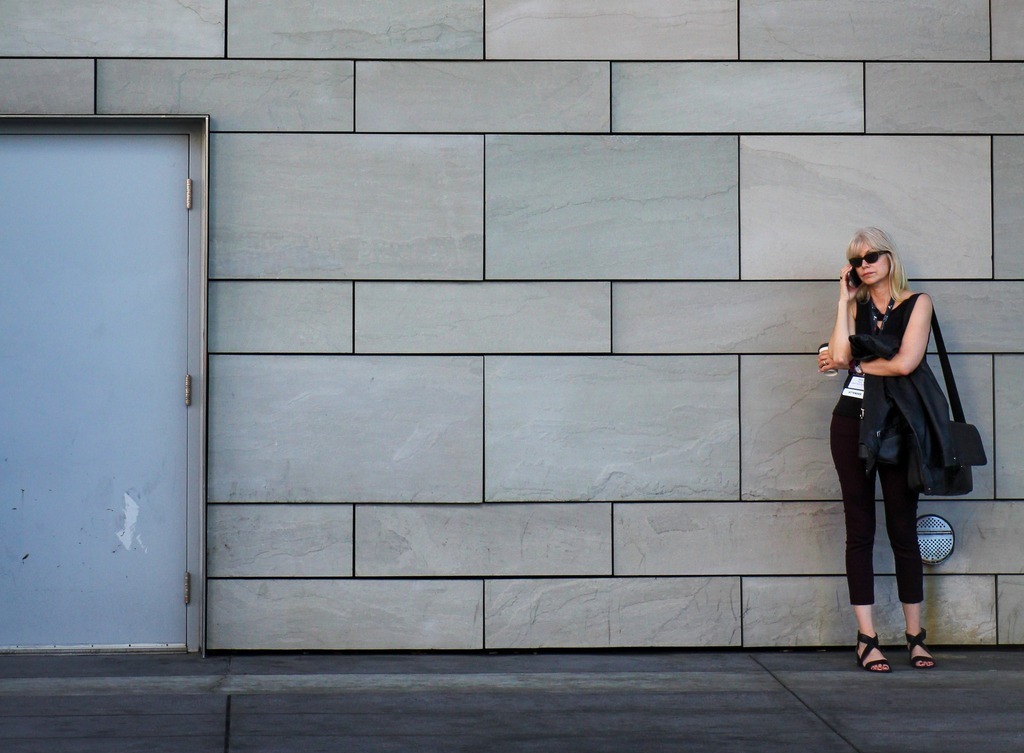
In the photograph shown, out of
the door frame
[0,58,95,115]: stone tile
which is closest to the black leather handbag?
the door frame

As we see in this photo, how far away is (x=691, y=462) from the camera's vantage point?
575 cm

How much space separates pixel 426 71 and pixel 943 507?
360 centimetres

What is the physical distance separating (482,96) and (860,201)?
6.86ft

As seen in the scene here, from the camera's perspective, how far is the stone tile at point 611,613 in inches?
225

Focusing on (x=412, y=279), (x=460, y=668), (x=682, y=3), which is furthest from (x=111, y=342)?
(x=682, y=3)

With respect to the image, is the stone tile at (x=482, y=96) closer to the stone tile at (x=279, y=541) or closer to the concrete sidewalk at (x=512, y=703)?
the stone tile at (x=279, y=541)

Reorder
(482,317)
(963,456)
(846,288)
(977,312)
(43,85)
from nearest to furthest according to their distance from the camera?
1. (963,456)
2. (846,288)
3. (43,85)
4. (482,317)
5. (977,312)

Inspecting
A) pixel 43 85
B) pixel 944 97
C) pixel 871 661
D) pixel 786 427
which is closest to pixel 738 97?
pixel 944 97

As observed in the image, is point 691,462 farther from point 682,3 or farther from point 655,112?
point 682,3

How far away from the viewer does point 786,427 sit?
578 cm

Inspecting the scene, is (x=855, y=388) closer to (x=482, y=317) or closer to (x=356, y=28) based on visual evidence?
(x=482, y=317)

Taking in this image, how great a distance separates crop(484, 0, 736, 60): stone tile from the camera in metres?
5.70

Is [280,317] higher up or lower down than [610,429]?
Answer: higher up

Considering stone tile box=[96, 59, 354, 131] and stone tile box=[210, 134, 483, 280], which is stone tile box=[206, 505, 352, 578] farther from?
stone tile box=[96, 59, 354, 131]
